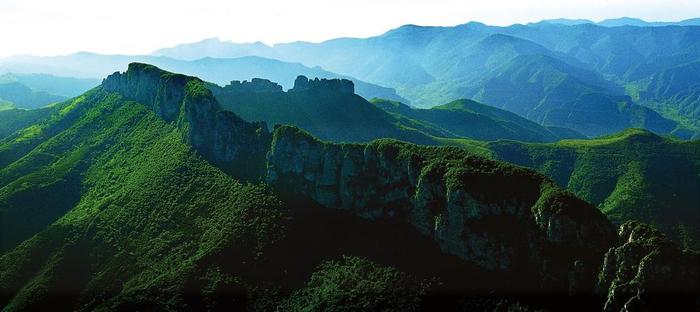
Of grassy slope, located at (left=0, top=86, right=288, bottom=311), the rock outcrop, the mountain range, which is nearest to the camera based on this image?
the rock outcrop

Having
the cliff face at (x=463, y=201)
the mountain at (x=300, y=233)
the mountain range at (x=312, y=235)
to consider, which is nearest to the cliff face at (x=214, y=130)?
the mountain at (x=300, y=233)

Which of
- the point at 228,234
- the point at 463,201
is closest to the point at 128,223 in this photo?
the point at 228,234

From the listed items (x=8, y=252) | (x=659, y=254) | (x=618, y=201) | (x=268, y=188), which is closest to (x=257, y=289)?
(x=268, y=188)

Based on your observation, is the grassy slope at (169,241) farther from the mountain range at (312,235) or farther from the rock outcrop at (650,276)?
the rock outcrop at (650,276)

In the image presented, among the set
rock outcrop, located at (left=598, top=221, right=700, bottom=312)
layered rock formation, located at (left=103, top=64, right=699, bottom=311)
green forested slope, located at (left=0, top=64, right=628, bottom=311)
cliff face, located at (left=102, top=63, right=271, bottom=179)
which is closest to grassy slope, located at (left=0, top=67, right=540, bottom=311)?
green forested slope, located at (left=0, top=64, right=628, bottom=311)

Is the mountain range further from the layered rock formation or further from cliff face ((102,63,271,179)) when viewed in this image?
cliff face ((102,63,271,179))

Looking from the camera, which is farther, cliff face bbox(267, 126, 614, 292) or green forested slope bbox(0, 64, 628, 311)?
green forested slope bbox(0, 64, 628, 311)
